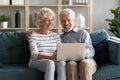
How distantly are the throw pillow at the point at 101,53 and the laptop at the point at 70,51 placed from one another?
1.45 ft

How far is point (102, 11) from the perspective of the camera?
556 centimetres

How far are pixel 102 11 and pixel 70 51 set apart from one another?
2.84 metres

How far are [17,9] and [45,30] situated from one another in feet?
7.85

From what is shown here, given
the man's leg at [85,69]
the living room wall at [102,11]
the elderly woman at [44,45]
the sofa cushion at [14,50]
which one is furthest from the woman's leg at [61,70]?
the living room wall at [102,11]

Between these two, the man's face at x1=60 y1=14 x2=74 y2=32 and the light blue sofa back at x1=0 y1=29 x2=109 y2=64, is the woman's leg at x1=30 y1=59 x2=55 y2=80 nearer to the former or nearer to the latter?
the light blue sofa back at x1=0 y1=29 x2=109 y2=64

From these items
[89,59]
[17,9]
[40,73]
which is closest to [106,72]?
[89,59]

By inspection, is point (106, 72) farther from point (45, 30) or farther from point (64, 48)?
point (45, 30)

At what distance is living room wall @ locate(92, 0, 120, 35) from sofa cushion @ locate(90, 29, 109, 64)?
212 centimetres

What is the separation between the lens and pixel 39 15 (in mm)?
3260

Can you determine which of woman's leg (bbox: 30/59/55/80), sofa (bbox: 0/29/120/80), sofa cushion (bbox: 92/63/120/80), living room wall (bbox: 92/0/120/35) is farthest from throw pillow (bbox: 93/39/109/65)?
living room wall (bbox: 92/0/120/35)

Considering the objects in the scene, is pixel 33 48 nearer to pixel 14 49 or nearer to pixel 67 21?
pixel 14 49

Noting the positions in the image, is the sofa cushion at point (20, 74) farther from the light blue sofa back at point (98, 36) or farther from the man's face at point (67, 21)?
the light blue sofa back at point (98, 36)

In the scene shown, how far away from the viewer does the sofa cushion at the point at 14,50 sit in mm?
3355

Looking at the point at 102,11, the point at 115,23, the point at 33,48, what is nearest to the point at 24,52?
the point at 33,48
